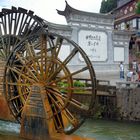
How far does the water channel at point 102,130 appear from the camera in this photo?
9.66m

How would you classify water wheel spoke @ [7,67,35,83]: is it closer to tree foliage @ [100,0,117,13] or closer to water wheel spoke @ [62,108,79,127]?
water wheel spoke @ [62,108,79,127]

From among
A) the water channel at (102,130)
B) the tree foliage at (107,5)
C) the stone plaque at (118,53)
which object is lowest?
the water channel at (102,130)

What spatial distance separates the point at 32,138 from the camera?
8031 mm

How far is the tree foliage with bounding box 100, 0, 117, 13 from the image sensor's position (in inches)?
1800

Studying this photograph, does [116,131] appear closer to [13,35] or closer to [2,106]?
[2,106]

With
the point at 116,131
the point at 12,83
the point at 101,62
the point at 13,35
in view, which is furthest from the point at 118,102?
the point at 101,62

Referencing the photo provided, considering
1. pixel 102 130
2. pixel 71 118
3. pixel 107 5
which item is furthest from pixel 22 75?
pixel 107 5

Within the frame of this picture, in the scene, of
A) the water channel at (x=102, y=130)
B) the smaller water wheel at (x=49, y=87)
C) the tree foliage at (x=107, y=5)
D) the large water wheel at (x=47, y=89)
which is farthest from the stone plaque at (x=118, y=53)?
the tree foliage at (x=107, y=5)

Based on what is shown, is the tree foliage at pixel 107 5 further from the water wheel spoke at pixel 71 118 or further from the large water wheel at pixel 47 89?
the water wheel spoke at pixel 71 118

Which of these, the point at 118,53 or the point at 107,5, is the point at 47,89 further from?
the point at 107,5

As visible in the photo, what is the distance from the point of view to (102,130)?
38.1 feet

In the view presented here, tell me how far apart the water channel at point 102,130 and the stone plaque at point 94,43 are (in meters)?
7.79

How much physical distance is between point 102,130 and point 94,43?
992 cm

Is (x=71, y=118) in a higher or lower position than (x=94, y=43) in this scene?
A: lower
